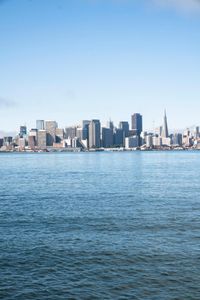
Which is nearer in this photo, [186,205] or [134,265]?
→ [134,265]

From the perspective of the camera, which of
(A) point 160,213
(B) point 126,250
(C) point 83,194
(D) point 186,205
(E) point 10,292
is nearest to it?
(E) point 10,292

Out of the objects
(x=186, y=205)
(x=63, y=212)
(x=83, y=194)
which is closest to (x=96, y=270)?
(x=63, y=212)

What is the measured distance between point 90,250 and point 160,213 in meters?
16.9

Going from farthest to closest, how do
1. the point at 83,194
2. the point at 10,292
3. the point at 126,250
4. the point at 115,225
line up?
the point at 83,194 < the point at 115,225 < the point at 126,250 < the point at 10,292

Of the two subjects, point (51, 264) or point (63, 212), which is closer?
point (51, 264)

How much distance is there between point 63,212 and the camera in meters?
48.9

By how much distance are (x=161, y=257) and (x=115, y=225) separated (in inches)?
417

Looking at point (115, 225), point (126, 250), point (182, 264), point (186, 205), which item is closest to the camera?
point (182, 264)

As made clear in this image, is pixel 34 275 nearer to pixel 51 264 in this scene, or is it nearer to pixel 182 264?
pixel 51 264

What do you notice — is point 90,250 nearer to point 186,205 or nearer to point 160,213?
point 160,213

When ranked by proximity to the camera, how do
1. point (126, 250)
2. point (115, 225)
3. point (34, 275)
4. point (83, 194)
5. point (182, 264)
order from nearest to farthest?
point (34, 275) → point (182, 264) → point (126, 250) → point (115, 225) → point (83, 194)

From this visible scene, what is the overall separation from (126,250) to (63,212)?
56.7 ft

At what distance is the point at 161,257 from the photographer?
3139 cm

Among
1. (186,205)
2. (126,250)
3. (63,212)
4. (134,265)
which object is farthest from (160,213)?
(134,265)
